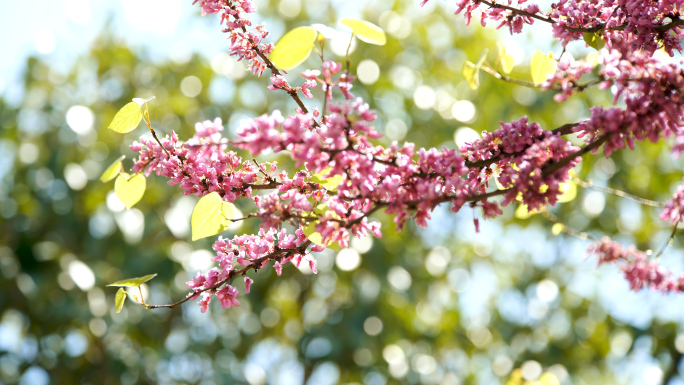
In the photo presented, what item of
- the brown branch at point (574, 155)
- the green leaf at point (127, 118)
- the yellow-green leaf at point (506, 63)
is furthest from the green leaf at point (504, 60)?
the green leaf at point (127, 118)

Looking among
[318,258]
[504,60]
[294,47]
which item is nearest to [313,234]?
[294,47]

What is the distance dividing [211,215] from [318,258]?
19.1 feet


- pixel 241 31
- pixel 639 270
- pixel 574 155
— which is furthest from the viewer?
pixel 639 270

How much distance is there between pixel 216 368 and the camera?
21.2 ft

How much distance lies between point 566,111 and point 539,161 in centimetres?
641

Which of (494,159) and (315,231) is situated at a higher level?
(494,159)

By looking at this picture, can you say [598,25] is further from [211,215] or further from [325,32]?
[211,215]

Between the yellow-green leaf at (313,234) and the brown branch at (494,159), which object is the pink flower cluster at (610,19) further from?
the yellow-green leaf at (313,234)

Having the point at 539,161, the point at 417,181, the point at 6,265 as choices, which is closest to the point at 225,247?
the point at 417,181

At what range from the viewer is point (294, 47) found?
3.44 ft

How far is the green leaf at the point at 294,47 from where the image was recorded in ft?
3.33

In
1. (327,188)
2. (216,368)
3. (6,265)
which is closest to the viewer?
(327,188)

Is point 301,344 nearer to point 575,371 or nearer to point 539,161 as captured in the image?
point 575,371

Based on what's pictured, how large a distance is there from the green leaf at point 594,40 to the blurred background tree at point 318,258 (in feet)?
15.0
